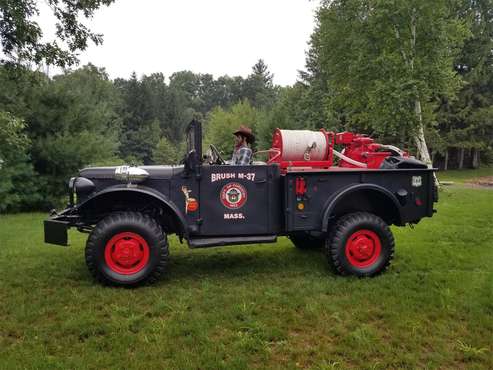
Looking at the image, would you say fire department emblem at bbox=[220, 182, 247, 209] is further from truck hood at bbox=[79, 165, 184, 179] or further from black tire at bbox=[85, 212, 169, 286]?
black tire at bbox=[85, 212, 169, 286]

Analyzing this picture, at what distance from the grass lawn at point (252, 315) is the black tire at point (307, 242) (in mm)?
566

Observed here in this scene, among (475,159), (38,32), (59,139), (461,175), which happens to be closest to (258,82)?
(475,159)

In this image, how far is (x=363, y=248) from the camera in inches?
221

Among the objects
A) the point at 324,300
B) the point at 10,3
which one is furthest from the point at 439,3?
the point at 324,300

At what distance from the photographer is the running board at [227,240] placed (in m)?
5.22

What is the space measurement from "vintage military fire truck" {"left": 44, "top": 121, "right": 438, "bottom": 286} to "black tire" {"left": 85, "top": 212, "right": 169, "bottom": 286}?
0.4 inches

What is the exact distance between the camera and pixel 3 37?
32.1ft

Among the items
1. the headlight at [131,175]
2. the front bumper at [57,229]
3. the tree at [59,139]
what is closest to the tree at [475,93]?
the tree at [59,139]

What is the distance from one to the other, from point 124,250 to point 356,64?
15608 mm

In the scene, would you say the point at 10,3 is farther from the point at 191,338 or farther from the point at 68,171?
the point at 68,171

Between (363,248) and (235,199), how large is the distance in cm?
167

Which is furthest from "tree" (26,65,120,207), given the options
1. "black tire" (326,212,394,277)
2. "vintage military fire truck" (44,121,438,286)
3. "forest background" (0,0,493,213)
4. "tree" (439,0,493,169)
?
"tree" (439,0,493,169)

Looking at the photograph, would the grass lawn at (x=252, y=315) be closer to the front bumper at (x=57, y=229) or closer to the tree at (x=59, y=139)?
the front bumper at (x=57, y=229)

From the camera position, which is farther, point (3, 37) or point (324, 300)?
point (3, 37)
